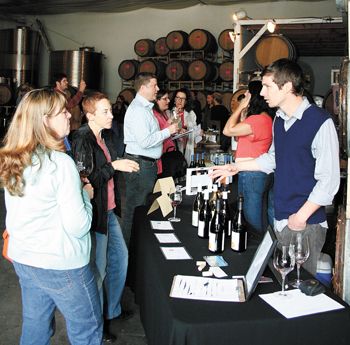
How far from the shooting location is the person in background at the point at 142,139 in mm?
4062

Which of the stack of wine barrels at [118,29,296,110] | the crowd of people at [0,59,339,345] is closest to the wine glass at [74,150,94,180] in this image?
the crowd of people at [0,59,339,345]

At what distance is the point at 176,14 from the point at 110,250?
10808 mm

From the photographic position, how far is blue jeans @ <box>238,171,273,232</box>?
364 centimetres

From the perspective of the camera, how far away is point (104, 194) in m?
2.68

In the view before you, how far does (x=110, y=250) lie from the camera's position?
2893 millimetres

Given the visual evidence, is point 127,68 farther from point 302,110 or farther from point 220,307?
point 220,307

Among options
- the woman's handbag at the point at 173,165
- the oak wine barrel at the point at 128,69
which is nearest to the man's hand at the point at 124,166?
the woman's handbag at the point at 173,165

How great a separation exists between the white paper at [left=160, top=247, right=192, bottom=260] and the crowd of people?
388mm

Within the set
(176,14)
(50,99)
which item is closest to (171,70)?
(176,14)

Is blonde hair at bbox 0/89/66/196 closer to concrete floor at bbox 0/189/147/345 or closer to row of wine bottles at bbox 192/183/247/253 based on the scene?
row of wine bottles at bbox 192/183/247/253

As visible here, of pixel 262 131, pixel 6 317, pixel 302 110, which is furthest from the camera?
pixel 262 131

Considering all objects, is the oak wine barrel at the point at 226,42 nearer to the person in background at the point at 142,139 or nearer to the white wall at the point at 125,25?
the white wall at the point at 125,25

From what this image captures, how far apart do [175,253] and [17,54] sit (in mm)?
12216

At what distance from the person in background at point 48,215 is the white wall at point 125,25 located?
1092cm
